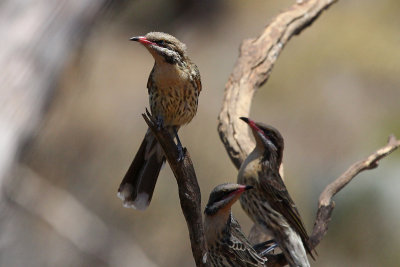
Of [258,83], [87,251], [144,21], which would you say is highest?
[144,21]

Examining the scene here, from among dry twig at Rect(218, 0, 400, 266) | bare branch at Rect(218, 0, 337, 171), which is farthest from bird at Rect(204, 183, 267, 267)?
bare branch at Rect(218, 0, 337, 171)

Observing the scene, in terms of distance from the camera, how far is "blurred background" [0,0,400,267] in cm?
1011

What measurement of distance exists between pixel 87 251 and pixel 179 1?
4885 mm

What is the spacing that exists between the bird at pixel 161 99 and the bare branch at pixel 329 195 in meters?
1.43

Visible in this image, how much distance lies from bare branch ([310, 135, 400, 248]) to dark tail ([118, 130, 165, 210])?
4.65ft

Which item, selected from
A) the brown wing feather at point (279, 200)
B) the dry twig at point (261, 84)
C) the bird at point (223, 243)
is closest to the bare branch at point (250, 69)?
the dry twig at point (261, 84)

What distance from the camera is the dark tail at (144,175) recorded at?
20.3 feet

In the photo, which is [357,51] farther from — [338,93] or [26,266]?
[26,266]

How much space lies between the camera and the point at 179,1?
13078 mm

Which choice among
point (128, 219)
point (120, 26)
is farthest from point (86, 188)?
point (120, 26)

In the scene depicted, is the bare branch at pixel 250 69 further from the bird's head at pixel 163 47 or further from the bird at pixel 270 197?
the bird's head at pixel 163 47

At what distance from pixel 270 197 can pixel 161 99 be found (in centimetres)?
134

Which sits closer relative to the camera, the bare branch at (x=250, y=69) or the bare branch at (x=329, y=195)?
the bare branch at (x=329, y=195)

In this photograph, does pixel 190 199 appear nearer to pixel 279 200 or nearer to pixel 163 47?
pixel 163 47
